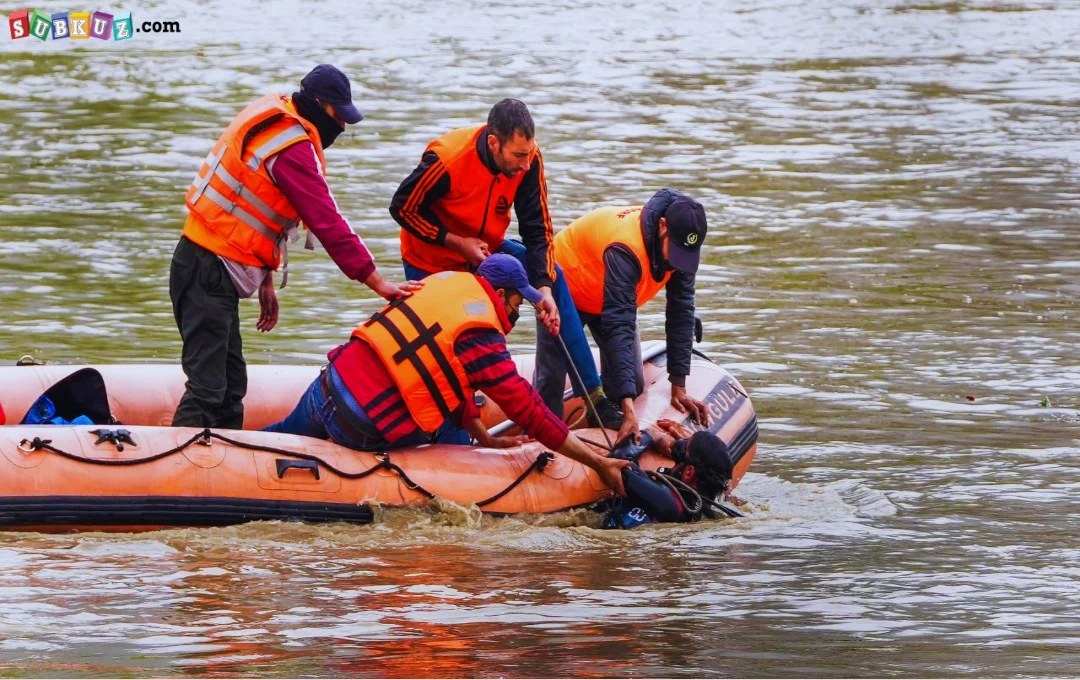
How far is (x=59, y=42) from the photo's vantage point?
2131 cm

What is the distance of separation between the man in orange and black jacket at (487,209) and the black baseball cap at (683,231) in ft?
1.47

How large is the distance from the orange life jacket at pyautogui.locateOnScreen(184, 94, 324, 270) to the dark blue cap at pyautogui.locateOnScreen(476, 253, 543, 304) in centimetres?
71

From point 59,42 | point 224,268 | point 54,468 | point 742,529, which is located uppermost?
point 59,42

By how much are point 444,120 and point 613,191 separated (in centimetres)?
353

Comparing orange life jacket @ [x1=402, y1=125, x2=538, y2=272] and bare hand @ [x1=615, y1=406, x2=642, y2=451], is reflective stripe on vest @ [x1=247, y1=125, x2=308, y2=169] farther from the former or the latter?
bare hand @ [x1=615, y1=406, x2=642, y2=451]

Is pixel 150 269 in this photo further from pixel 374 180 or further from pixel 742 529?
pixel 742 529

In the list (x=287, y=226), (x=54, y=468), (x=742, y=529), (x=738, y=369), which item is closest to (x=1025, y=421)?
(x=738, y=369)

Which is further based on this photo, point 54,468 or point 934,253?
point 934,253

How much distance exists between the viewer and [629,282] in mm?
6391

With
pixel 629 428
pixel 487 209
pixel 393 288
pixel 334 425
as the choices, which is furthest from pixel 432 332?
pixel 629 428

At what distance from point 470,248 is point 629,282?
0.58 m

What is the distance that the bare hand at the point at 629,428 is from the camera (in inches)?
253

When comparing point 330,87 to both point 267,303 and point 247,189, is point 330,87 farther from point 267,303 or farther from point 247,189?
point 267,303

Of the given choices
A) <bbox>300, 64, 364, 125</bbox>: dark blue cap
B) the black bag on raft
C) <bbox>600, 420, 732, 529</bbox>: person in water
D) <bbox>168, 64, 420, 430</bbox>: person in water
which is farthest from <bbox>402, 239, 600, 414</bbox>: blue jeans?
the black bag on raft
